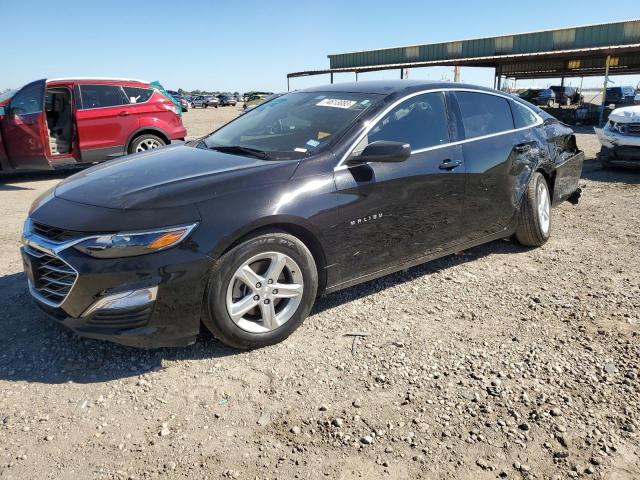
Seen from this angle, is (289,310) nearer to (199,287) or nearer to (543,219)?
(199,287)

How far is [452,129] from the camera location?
4.09 meters

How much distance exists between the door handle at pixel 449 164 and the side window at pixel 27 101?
7.47 m

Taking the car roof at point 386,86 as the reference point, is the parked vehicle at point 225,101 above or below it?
above

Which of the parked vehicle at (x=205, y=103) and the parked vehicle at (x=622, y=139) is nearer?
the parked vehicle at (x=622, y=139)

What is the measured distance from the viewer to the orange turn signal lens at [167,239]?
268 cm

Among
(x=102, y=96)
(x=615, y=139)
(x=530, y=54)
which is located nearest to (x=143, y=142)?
(x=102, y=96)

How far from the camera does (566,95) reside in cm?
3350

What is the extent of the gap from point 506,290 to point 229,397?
97.0 inches

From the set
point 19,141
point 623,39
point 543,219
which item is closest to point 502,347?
point 543,219

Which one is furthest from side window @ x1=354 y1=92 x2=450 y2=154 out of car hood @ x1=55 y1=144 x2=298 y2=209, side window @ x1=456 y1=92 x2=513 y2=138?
car hood @ x1=55 y1=144 x2=298 y2=209

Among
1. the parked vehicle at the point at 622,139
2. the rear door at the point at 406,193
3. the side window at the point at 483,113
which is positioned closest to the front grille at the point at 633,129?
the parked vehicle at the point at 622,139

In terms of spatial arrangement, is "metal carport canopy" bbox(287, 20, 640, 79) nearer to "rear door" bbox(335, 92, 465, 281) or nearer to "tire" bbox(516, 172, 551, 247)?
"tire" bbox(516, 172, 551, 247)

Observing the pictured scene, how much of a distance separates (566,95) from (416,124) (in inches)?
1364

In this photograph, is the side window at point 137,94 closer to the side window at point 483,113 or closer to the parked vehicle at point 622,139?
the side window at point 483,113
